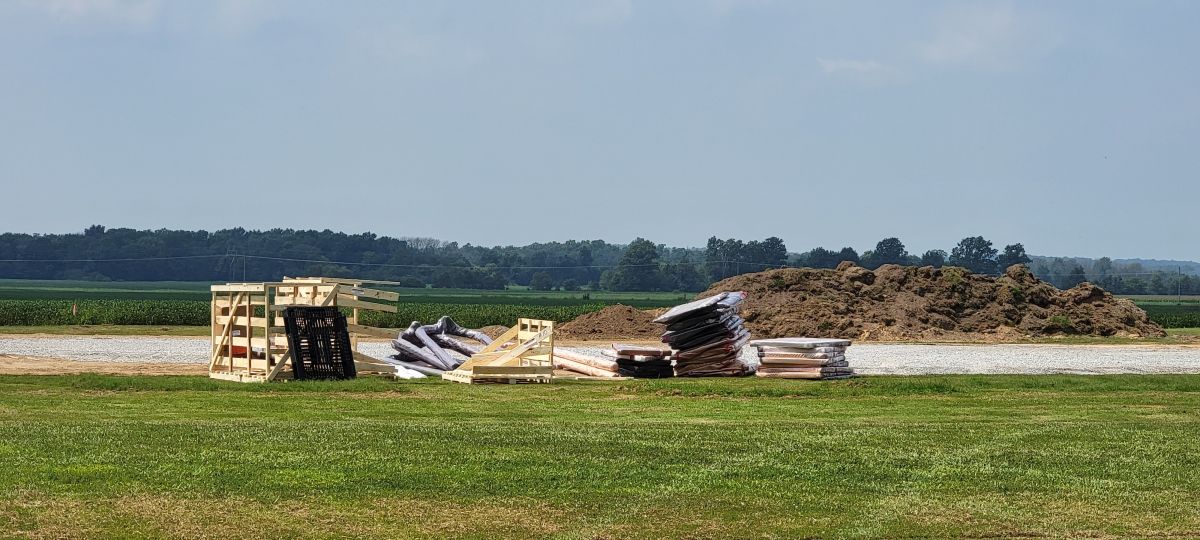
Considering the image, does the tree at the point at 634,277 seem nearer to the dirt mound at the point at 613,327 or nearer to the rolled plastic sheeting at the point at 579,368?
the dirt mound at the point at 613,327

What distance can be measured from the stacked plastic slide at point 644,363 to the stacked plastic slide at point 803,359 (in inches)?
68.6

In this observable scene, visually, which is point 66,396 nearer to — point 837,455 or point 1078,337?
point 837,455

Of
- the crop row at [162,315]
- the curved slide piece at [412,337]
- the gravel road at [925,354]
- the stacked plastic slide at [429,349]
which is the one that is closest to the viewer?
the stacked plastic slide at [429,349]

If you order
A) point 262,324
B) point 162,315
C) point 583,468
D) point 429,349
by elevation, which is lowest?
point 583,468

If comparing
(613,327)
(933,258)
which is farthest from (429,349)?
(933,258)

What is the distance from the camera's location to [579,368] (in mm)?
26000

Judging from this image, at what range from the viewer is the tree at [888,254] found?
156 meters

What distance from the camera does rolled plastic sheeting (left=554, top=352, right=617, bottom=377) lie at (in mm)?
25431

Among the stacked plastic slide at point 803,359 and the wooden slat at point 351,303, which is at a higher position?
the wooden slat at point 351,303

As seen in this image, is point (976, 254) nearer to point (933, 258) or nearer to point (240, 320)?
point (933, 258)

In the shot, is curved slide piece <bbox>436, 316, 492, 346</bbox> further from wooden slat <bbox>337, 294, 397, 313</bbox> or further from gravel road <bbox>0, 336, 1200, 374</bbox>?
gravel road <bbox>0, 336, 1200, 374</bbox>

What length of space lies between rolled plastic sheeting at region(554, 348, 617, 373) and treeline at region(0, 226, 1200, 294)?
119 m

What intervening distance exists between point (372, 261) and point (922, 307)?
128800 mm

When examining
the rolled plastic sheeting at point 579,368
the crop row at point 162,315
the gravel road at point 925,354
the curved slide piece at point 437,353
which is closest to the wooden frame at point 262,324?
the curved slide piece at point 437,353
